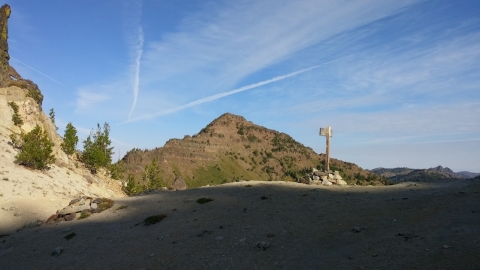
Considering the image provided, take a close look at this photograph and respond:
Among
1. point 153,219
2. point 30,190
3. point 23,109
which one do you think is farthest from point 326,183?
point 23,109

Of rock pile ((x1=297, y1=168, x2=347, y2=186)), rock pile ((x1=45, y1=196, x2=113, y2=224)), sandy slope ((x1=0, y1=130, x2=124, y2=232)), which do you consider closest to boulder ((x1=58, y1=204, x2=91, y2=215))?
rock pile ((x1=45, y1=196, x2=113, y2=224))

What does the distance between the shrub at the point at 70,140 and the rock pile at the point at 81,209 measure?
145 feet

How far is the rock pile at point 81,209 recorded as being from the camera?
29.1 meters

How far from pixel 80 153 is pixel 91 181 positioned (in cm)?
2237

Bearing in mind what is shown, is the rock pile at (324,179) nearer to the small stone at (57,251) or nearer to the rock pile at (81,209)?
the rock pile at (81,209)

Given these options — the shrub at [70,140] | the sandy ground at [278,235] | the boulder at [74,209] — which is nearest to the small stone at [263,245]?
the sandy ground at [278,235]

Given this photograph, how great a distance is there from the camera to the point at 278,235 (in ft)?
59.3

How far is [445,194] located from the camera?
70.4 feet

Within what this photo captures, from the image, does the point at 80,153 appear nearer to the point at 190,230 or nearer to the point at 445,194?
the point at 190,230

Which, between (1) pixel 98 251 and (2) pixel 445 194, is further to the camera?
(2) pixel 445 194

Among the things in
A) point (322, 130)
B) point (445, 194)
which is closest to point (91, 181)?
point (322, 130)

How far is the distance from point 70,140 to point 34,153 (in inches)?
1023

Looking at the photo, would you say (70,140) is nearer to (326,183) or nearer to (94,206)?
(94,206)

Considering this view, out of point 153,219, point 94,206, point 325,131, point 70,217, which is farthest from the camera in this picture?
point 325,131
